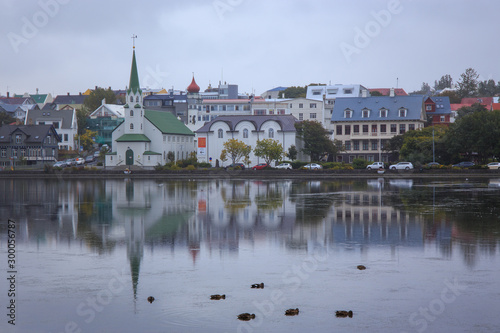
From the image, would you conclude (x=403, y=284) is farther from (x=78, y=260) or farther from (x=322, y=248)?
(x=78, y=260)

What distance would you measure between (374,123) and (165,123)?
119 feet

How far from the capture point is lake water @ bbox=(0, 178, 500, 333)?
537 inches

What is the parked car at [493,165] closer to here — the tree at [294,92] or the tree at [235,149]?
the tree at [235,149]

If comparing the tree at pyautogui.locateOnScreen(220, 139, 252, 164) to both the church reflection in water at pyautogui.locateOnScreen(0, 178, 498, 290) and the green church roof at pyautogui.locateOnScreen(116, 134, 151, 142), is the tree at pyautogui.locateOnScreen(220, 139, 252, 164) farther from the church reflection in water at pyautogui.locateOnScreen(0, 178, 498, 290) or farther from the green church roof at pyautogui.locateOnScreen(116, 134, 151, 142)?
the church reflection in water at pyautogui.locateOnScreen(0, 178, 498, 290)

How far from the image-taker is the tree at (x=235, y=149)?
9150 cm

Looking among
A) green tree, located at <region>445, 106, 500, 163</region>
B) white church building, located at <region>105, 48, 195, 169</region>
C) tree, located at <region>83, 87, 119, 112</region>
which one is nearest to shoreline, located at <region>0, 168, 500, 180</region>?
green tree, located at <region>445, 106, 500, 163</region>

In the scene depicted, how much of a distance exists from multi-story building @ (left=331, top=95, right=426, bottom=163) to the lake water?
68522 millimetres

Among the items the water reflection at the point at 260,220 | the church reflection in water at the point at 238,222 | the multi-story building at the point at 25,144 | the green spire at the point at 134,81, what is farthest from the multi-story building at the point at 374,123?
the church reflection in water at the point at 238,222

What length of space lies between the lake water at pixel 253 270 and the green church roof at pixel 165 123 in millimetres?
69369

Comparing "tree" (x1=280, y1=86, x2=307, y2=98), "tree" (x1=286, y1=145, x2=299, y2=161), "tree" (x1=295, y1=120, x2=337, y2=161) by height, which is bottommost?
"tree" (x1=286, y1=145, x2=299, y2=161)

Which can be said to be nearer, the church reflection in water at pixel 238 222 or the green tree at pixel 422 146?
the church reflection in water at pixel 238 222

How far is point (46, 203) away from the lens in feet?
131

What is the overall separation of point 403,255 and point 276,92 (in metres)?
158

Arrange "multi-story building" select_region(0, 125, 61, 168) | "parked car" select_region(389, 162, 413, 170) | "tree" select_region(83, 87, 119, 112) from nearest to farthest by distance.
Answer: "parked car" select_region(389, 162, 413, 170) → "multi-story building" select_region(0, 125, 61, 168) → "tree" select_region(83, 87, 119, 112)
